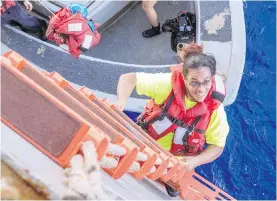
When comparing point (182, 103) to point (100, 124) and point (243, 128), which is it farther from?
point (243, 128)

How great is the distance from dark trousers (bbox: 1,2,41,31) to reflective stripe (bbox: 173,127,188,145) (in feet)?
6.11

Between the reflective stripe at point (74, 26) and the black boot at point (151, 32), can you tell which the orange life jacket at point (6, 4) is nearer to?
the reflective stripe at point (74, 26)

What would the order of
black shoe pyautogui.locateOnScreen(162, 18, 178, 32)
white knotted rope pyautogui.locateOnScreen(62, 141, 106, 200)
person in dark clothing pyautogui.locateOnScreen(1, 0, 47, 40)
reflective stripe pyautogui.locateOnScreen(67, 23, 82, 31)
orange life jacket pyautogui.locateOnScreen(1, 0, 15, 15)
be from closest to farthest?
white knotted rope pyautogui.locateOnScreen(62, 141, 106, 200) < reflective stripe pyautogui.locateOnScreen(67, 23, 82, 31) < orange life jacket pyautogui.locateOnScreen(1, 0, 15, 15) < person in dark clothing pyautogui.locateOnScreen(1, 0, 47, 40) < black shoe pyautogui.locateOnScreen(162, 18, 178, 32)

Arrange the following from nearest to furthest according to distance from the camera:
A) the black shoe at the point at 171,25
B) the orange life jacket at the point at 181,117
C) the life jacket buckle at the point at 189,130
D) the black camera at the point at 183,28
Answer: the orange life jacket at the point at 181,117, the life jacket buckle at the point at 189,130, the black camera at the point at 183,28, the black shoe at the point at 171,25

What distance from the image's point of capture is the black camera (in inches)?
169

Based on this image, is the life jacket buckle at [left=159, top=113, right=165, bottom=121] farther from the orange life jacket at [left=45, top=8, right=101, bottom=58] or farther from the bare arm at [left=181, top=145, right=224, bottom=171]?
the orange life jacket at [left=45, top=8, right=101, bottom=58]

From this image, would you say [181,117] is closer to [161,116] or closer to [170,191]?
[161,116]

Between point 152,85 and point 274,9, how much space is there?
2.86 meters

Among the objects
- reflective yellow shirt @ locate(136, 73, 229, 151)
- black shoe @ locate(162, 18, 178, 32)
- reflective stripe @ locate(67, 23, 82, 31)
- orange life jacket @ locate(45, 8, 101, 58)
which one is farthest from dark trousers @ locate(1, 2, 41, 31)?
reflective yellow shirt @ locate(136, 73, 229, 151)

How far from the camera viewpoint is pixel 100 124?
5.16ft

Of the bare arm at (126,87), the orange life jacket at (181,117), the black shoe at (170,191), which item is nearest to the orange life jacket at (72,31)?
the orange life jacket at (181,117)

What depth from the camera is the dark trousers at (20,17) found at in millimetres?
4047

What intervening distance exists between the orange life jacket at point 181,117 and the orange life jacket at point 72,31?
39.8 inches

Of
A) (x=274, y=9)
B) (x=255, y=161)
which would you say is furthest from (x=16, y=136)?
(x=274, y=9)
